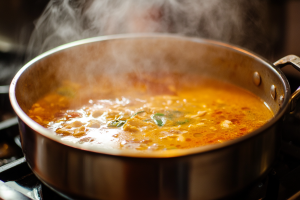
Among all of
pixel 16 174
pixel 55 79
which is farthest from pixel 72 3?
pixel 16 174

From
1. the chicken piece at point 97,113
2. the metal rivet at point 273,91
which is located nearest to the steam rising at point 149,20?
the metal rivet at point 273,91

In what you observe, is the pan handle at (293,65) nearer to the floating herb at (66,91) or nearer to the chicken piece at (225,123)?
the chicken piece at (225,123)

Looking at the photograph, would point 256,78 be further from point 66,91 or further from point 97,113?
point 66,91

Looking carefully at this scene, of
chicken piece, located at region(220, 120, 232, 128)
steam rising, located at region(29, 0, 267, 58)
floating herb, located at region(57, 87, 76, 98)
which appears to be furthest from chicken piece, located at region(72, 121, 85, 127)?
steam rising, located at region(29, 0, 267, 58)

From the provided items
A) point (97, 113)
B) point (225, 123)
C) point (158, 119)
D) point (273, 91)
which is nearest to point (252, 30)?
point (273, 91)

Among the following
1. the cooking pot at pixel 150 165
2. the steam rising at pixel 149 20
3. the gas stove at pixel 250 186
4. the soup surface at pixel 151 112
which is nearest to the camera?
the cooking pot at pixel 150 165

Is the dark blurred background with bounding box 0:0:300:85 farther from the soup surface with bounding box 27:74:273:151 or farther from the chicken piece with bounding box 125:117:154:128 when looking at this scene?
the chicken piece with bounding box 125:117:154:128
